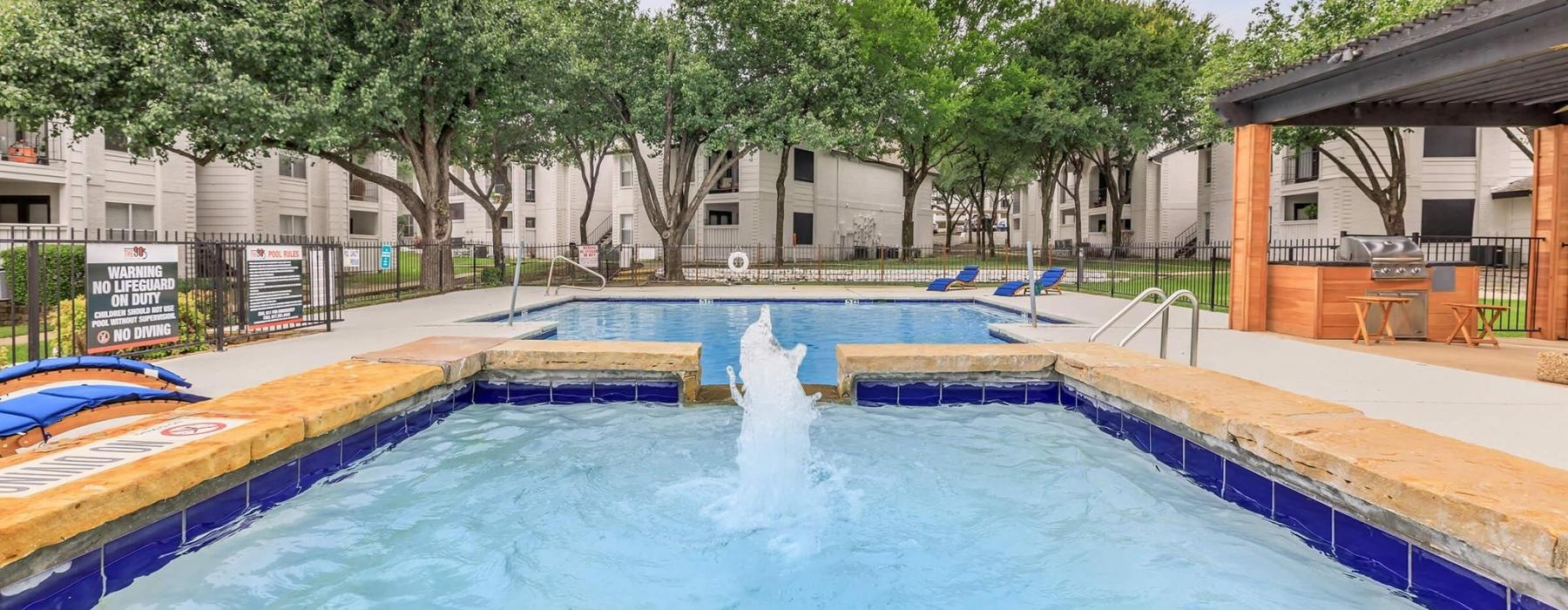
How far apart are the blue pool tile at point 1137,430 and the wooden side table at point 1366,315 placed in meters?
5.04

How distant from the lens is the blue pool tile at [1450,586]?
114 inches

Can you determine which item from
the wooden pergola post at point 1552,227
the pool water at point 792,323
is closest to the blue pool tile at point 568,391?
the pool water at point 792,323

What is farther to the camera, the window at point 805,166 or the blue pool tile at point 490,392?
the window at point 805,166

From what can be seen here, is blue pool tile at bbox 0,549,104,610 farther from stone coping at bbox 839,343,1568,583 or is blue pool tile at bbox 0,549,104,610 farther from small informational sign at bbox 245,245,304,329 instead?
small informational sign at bbox 245,245,304,329

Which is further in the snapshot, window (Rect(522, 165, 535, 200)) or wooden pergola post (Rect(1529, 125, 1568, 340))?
window (Rect(522, 165, 535, 200))

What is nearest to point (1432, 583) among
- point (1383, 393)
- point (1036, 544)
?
point (1036, 544)

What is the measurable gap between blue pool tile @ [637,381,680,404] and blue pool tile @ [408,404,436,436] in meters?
1.70

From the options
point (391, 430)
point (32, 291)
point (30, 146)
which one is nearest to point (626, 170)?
point (30, 146)

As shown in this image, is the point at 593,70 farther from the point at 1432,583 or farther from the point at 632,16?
the point at 1432,583

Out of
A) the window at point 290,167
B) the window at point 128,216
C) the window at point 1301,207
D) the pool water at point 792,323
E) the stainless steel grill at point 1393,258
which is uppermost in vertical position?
the window at point 290,167

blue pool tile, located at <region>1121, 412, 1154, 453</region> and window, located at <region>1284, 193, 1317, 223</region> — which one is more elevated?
window, located at <region>1284, 193, 1317, 223</region>

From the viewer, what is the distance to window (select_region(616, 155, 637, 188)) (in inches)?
1419

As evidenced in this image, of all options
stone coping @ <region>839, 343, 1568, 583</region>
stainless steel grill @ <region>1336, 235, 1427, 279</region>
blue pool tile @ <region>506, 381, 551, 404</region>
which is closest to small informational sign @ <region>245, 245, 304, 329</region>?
blue pool tile @ <region>506, 381, 551, 404</region>

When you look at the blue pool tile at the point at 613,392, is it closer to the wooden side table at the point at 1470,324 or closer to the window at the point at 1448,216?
the wooden side table at the point at 1470,324
